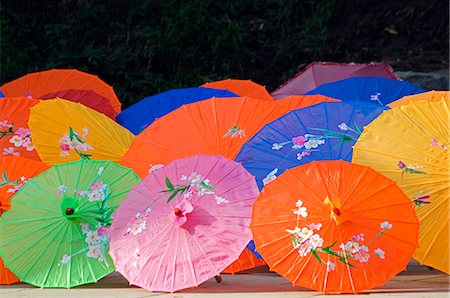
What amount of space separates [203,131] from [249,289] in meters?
0.97

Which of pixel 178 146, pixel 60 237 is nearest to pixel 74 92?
pixel 178 146

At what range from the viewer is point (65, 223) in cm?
400

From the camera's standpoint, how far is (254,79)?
8156 mm

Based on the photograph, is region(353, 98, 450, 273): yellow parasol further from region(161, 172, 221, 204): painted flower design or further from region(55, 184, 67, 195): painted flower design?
region(55, 184, 67, 195): painted flower design

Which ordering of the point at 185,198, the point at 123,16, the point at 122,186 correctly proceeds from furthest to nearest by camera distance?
the point at 123,16
the point at 122,186
the point at 185,198

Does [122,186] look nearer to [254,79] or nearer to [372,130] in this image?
[372,130]

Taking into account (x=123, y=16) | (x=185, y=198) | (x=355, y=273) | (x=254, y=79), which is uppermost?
(x=123, y=16)

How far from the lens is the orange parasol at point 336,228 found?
3529 millimetres

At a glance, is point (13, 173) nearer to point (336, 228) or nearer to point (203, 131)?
point (203, 131)

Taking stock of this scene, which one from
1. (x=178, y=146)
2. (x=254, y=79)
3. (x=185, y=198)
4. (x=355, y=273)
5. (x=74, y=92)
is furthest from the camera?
(x=254, y=79)

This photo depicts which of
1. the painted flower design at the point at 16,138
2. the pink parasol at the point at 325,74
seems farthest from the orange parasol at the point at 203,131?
the pink parasol at the point at 325,74

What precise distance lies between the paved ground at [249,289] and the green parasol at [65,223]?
0.30 ft

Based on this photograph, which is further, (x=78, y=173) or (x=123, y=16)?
A: (x=123, y=16)

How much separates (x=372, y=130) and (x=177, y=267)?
109cm
